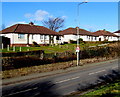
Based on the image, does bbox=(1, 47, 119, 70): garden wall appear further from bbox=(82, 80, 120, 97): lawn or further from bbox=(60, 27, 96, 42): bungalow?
bbox=(60, 27, 96, 42): bungalow

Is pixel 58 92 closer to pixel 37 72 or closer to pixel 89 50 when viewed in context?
pixel 37 72

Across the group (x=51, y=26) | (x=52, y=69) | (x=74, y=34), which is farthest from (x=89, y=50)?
(x=51, y=26)

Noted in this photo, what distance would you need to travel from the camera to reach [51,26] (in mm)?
79000

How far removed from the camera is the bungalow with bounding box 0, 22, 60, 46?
1540 inches

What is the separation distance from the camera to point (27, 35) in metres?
41.0

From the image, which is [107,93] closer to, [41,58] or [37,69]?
[37,69]

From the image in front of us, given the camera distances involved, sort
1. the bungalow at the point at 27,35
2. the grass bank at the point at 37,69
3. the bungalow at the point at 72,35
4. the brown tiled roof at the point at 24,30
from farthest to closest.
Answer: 1. the bungalow at the point at 72,35
2. the brown tiled roof at the point at 24,30
3. the bungalow at the point at 27,35
4. the grass bank at the point at 37,69

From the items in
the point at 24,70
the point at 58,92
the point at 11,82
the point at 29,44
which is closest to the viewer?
the point at 58,92

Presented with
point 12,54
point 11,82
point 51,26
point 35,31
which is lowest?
point 11,82

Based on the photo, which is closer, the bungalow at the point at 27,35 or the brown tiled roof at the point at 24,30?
the bungalow at the point at 27,35

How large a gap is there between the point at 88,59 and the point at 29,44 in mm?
19593

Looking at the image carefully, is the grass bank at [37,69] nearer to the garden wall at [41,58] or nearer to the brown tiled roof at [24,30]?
the garden wall at [41,58]

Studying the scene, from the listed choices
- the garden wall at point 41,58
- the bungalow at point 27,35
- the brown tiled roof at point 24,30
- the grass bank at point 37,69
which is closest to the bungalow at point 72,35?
the bungalow at point 27,35

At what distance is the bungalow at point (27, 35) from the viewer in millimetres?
39125
